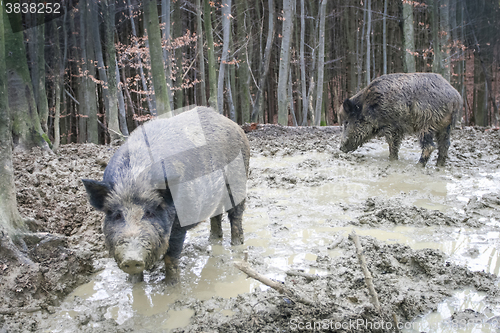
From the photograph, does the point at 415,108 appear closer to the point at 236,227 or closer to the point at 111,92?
the point at 236,227

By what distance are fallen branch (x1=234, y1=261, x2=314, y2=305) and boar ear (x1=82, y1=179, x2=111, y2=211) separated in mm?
1125

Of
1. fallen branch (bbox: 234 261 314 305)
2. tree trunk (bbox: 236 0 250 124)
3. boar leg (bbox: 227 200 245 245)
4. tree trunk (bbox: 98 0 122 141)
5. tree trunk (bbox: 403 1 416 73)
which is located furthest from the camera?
tree trunk (bbox: 236 0 250 124)

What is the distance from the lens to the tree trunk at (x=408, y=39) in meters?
11.0

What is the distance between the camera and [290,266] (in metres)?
3.34

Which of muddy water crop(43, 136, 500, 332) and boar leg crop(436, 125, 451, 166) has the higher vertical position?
boar leg crop(436, 125, 451, 166)

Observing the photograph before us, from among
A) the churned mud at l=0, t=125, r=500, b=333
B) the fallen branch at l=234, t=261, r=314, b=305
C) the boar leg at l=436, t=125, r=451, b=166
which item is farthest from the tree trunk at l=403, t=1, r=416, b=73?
the fallen branch at l=234, t=261, r=314, b=305

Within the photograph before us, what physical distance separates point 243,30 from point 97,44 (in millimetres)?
6723

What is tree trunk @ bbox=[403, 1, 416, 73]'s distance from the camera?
11.0 metres

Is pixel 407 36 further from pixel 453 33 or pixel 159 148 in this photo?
pixel 159 148

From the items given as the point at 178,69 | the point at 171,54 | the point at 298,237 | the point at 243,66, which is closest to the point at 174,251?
the point at 298,237

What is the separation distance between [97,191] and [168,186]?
0.51 metres

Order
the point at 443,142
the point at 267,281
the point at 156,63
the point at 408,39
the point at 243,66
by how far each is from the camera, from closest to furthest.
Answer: the point at 267,281 → the point at 443,142 → the point at 156,63 → the point at 408,39 → the point at 243,66

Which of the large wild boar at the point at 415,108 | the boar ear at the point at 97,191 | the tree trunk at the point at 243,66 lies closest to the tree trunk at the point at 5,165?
the boar ear at the point at 97,191

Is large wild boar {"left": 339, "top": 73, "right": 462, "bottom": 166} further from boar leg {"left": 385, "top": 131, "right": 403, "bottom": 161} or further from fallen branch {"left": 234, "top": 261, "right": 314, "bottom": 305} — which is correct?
fallen branch {"left": 234, "top": 261, "right": 314, "bottom": 305}
